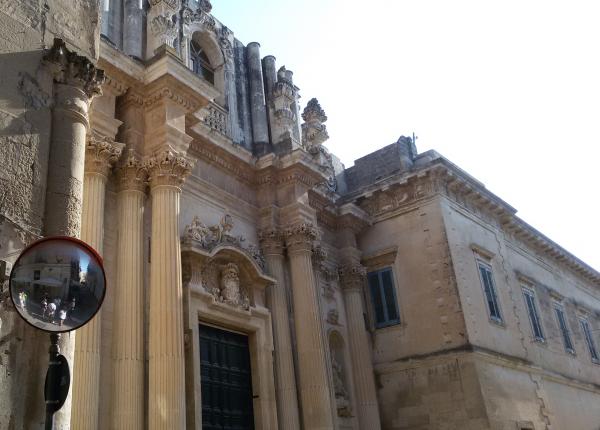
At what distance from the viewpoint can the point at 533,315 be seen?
18.2 m

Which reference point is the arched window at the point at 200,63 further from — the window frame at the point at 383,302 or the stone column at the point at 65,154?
the stone column at the point at 65,154

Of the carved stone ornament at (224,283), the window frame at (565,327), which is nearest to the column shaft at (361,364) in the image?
the carved stone ornament at (224,283)

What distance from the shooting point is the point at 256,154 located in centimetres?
1430

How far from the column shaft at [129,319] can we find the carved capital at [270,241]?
3617 mm

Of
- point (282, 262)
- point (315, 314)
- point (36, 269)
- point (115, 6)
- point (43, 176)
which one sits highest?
point (115, 6)

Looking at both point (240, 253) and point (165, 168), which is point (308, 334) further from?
point (165, 168)

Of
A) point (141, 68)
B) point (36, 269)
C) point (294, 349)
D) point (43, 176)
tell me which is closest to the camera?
point (36, 269)

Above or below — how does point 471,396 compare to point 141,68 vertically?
below

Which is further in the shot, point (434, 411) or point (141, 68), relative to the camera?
point (434, 411)

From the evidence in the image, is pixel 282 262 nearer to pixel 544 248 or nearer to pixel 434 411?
pixel 434 411

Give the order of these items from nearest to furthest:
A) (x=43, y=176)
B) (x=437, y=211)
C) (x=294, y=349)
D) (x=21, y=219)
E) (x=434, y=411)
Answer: (x=21, y=219) < (x=43, y=176) < (x=294, y=349) < (x=434, y=411) < (x=437, y=211)

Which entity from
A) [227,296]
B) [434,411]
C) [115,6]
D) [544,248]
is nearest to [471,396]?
[434,411]

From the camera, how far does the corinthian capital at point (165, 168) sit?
415 inches

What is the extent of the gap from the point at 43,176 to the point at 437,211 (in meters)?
12.0
